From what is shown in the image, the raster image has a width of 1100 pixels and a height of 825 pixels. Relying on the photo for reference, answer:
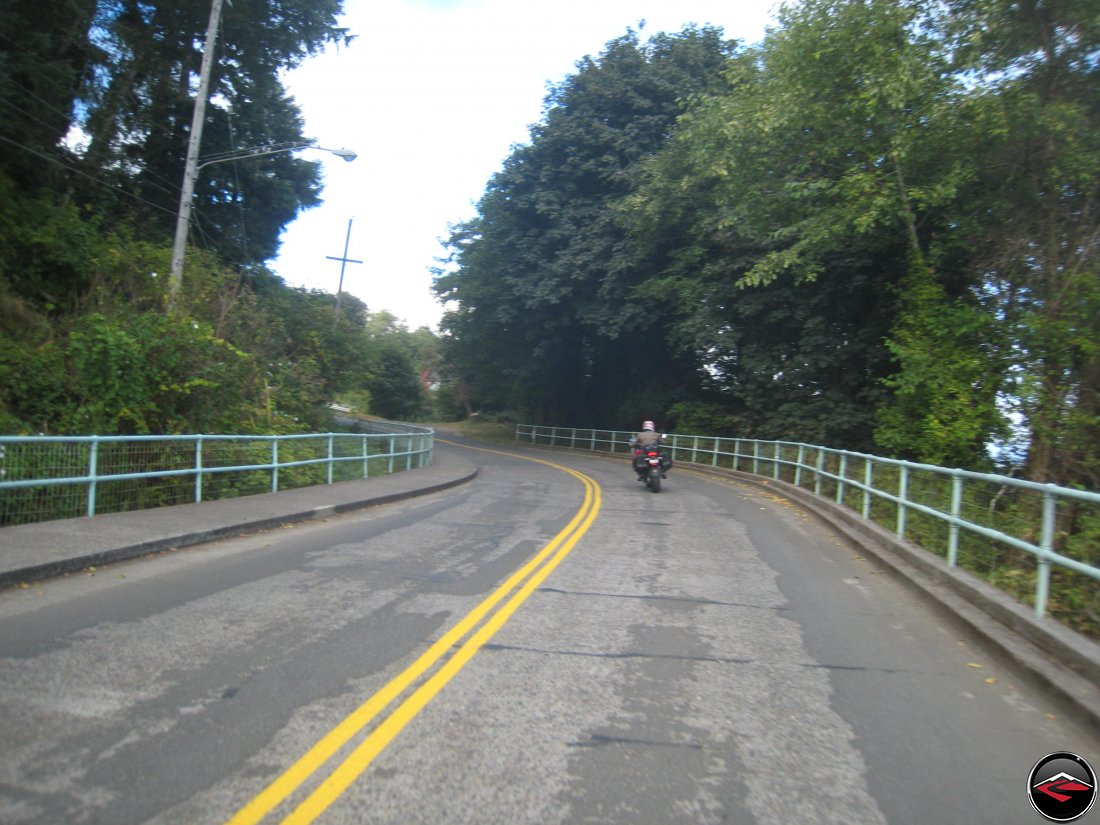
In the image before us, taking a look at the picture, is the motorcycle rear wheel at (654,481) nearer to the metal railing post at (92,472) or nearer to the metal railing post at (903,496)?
the metal railing post at (903,496)

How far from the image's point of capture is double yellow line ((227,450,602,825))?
12.0 ft

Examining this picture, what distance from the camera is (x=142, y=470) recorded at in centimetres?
1146

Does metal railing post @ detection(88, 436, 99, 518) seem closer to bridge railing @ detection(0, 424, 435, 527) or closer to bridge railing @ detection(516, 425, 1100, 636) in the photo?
bridge railing @ detection(0, 424, 435, 527)

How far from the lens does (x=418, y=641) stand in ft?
20.4

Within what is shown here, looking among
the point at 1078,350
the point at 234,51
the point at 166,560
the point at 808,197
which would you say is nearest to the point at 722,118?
the point at 808,197

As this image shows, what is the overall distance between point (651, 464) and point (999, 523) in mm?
12627

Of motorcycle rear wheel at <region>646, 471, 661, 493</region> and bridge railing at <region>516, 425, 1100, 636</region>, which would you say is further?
motorcycle rear wheel at <region>646, 471, 661, 493</region>

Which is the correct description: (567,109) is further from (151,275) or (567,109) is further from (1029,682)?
(1029,682)

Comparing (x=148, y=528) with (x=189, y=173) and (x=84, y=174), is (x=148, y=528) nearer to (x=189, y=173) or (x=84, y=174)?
(x=189, y=173)

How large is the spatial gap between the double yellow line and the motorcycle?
11.8 m

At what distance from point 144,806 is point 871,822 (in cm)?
315

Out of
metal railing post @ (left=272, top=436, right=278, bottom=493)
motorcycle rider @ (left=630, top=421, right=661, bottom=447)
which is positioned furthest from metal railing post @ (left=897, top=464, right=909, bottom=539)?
motorcycle rider @ (left=630, top=421, right=661, bottom=447)

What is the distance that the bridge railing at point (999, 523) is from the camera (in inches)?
246

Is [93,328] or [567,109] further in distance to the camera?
[567,109]
